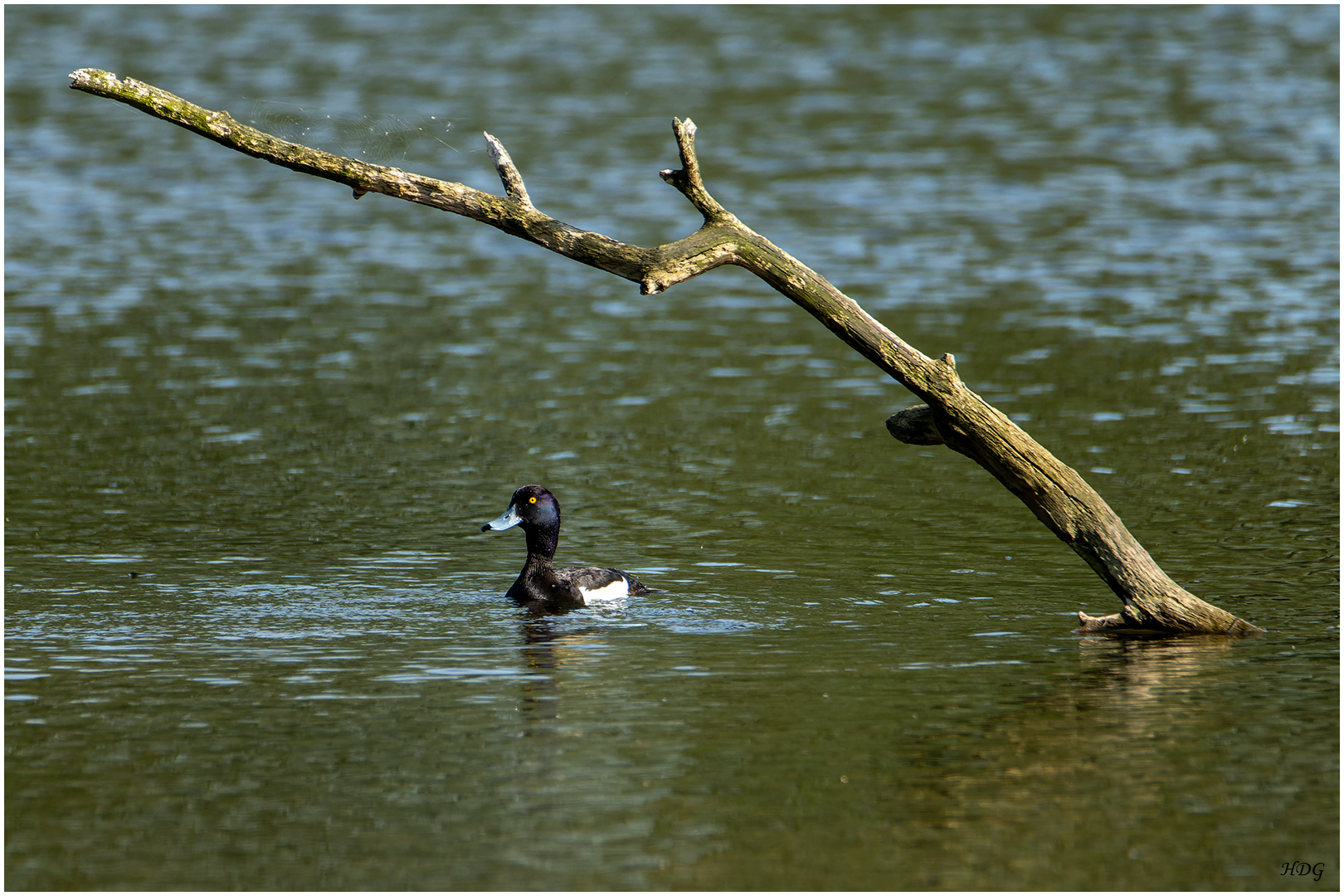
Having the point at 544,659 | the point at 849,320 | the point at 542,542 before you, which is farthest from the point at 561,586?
the point at 849,320

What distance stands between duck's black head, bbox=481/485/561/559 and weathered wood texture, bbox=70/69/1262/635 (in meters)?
2.71

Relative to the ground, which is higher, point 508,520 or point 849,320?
point 849,320

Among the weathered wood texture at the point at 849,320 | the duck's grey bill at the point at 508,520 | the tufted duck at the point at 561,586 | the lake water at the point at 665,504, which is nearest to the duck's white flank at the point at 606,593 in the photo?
the tufted duck at the point at 561,586

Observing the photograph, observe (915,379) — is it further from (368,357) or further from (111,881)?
(368,357)

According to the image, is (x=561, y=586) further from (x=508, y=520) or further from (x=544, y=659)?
(x=544, y=659)

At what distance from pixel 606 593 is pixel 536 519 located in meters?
1.02

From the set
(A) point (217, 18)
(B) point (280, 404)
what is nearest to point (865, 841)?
(B) point (280, 404)

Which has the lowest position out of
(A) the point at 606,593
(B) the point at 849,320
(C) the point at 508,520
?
(A) the point at 606,593

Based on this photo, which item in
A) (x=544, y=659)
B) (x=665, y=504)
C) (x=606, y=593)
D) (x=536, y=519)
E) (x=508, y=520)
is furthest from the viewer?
(x=665, y=504)

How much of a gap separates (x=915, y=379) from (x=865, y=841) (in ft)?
13.8

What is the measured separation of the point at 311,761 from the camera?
956 centimetres

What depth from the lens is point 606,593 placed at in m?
13.2

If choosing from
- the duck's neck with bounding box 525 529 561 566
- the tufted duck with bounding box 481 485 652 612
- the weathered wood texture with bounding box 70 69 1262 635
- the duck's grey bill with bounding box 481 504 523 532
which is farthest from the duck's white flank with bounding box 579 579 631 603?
the weathered wood texture with bounding box 70 69 1262 635

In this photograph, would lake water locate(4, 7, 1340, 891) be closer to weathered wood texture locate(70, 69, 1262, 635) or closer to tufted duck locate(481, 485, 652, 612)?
tufted duck locate(481, 485, 652, 612)
